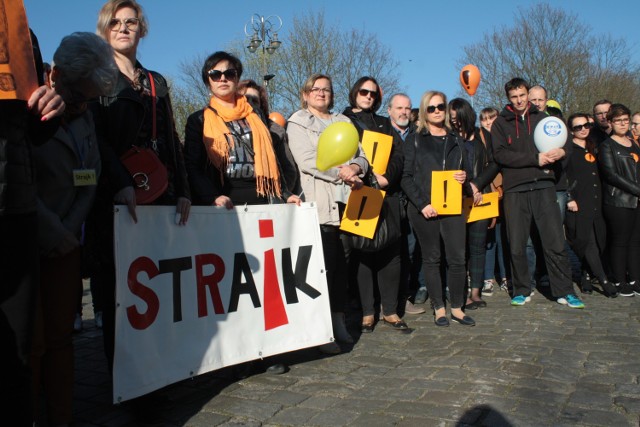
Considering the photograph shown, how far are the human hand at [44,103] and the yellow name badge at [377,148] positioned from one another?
136 inches

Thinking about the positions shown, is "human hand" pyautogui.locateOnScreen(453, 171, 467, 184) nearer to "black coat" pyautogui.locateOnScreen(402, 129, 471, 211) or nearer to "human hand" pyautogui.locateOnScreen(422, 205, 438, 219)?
"black coat" pyautogui.locateOnScreen(402, 129, 471, 211)

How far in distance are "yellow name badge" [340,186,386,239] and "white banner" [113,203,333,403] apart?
1.88ft

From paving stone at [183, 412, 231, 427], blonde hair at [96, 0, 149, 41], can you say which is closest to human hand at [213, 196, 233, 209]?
blonde hair at [96, 0, 149, 41]

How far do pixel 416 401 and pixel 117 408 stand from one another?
1829mm

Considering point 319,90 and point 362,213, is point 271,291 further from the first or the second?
point 319,90

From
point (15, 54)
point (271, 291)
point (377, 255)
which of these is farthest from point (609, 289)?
point (15, 54)

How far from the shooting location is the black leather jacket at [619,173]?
685 centimetres

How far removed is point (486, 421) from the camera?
311cm

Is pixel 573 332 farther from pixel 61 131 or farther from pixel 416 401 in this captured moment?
pixel 61 131

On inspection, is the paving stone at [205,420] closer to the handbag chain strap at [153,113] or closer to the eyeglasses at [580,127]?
the handbag chain strap at [153,113]

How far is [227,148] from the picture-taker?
405 centimetres

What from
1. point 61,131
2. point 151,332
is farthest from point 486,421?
point 61,131

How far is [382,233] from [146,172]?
7.67ft

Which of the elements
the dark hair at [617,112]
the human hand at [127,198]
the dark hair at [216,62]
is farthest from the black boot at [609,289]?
the human hand at [127,198]
